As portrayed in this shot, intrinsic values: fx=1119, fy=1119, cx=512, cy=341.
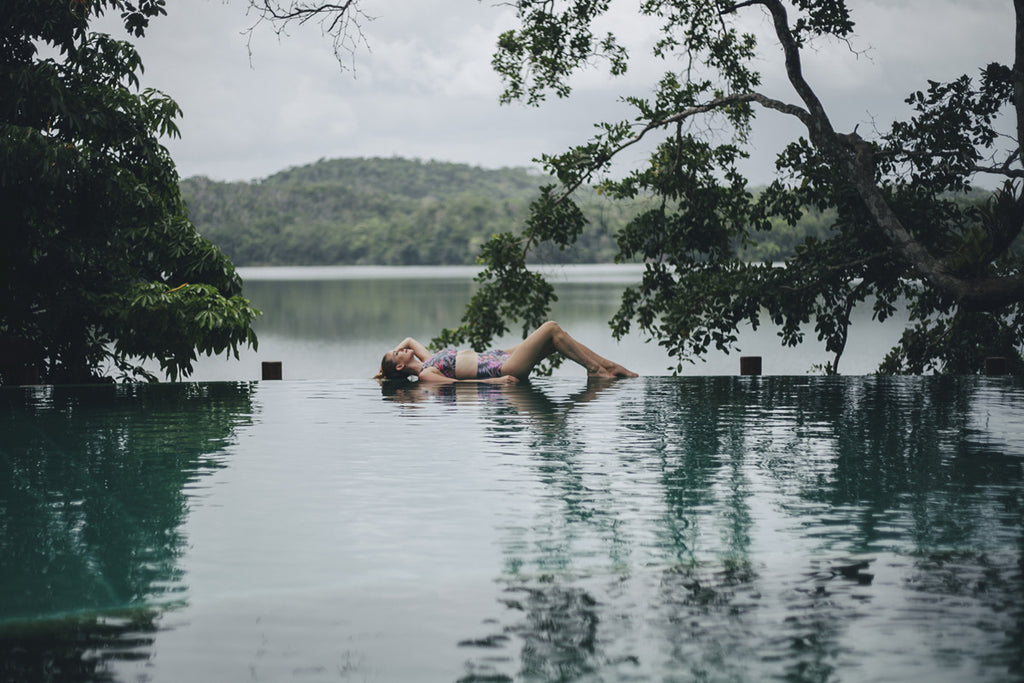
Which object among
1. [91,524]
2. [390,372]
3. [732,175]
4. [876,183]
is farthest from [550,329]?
[91,524]

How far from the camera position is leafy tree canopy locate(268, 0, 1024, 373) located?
38.8ft

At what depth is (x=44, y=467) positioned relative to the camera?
534 centimetres

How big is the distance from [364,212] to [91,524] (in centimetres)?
9711

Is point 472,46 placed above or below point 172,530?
above

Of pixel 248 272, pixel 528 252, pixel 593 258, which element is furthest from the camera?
pixel 248 272

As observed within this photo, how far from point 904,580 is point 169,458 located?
3687mm

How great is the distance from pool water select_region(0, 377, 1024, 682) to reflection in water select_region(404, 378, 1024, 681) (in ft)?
0.04

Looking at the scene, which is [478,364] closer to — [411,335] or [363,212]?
[411,335]

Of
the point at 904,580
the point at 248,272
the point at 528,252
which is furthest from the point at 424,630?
the point at 248,272

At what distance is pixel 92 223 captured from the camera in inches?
456

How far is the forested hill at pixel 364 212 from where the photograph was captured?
9119cm

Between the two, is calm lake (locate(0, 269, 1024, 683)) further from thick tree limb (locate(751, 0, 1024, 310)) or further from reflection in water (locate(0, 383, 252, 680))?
thick tree limb (locate(751, 0, 1024, 310))

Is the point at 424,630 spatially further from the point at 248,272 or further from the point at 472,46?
the point at 248,272

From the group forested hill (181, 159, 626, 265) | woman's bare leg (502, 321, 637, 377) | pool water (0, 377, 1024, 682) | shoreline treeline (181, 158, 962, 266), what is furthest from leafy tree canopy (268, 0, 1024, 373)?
forested hill (181, 159, 626, 265)
